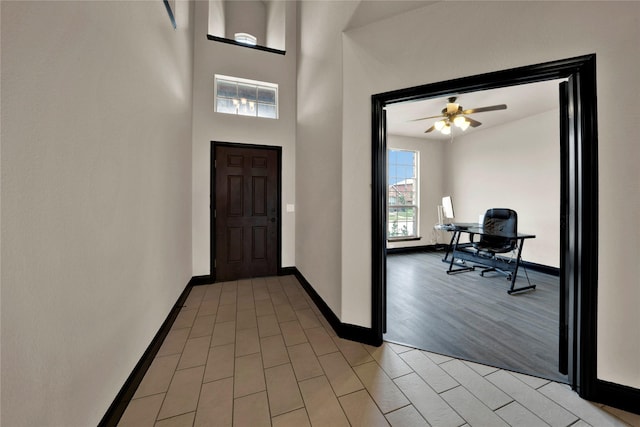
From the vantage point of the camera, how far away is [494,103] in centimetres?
383

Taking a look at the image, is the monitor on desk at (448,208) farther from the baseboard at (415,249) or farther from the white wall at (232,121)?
the white wall at (232,121)

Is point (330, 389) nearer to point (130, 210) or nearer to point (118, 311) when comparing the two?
point (118, 311)

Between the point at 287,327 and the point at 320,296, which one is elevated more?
the point at 320,296

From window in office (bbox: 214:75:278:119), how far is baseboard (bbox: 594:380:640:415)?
4306 millimetres

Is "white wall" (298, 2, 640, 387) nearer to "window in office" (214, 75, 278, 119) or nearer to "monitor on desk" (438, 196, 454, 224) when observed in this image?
"window in office" (214, 75, 278, 119)

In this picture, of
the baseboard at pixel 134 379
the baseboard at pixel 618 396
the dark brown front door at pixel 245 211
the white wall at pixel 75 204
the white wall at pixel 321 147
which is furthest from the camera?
the dark brown front door at pixel 245 211

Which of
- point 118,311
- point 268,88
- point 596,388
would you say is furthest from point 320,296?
point 268,88

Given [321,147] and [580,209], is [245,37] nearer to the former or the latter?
[321,147]

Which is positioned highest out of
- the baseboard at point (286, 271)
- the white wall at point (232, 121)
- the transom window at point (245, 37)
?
the transom window at point (245, 37)

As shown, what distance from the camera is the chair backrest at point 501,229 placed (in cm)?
354

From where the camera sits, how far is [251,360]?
5.80 feet

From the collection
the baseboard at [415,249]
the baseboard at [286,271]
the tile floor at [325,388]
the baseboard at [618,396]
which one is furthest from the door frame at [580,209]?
the baseboard at [415,249]

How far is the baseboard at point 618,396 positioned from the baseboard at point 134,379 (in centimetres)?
277

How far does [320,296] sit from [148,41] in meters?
2.74
